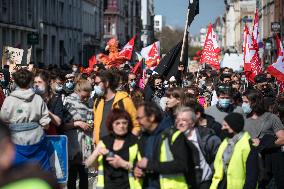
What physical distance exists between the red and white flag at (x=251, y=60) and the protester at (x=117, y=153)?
39.5 feet

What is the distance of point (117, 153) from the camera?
7.55m

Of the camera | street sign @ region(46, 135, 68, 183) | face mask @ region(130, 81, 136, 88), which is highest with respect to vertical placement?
face mask @ region(130, 81, 136, 88)

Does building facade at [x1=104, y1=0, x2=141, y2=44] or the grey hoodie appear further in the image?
building facade at [x1=104, y1=0, x2=141, y2=44]

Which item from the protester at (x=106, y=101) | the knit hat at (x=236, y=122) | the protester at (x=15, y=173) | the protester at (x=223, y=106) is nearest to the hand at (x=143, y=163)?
the knit hat at (x=236, y=122)

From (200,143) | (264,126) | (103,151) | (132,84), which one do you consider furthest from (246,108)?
(132,84)

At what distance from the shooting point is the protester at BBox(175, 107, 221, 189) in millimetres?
7551

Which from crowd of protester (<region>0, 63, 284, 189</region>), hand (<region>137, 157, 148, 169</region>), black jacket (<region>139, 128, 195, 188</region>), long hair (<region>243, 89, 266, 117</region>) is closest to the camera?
black jacket (<region>139, 128, 195, 188</region>)

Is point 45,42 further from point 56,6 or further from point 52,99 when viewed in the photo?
point 52,99

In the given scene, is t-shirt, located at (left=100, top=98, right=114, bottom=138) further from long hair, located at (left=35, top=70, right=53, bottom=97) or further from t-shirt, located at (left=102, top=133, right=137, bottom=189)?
t-shirt, located at (left=102, top=133, right=137, bottom=189)

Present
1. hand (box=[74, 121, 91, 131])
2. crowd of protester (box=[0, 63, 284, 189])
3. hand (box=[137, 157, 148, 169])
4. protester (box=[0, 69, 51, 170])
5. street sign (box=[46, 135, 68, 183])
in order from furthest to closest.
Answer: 1. hand (box=[74, 121, 91, 131])
2. street sign (box=[46, 135, 68, 183])
3. protester (box=[0, 69, 51, 170])
4. crowd of protester (box=[0, 63, 284, 189])
5. hand (box=[137, 157, 148, 169])

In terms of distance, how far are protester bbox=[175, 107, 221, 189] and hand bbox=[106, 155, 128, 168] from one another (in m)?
0.59

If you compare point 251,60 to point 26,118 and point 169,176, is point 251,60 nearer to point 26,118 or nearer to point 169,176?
point 26,118

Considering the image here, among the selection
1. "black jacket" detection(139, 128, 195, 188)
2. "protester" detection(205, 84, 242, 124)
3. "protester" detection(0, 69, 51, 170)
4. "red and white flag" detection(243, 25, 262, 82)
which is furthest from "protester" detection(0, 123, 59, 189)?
"red and white flag" detection(243, 25, 262, 82)

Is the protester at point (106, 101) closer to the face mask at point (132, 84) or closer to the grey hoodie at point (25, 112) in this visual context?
the grey hoodie at point (25, 112)
